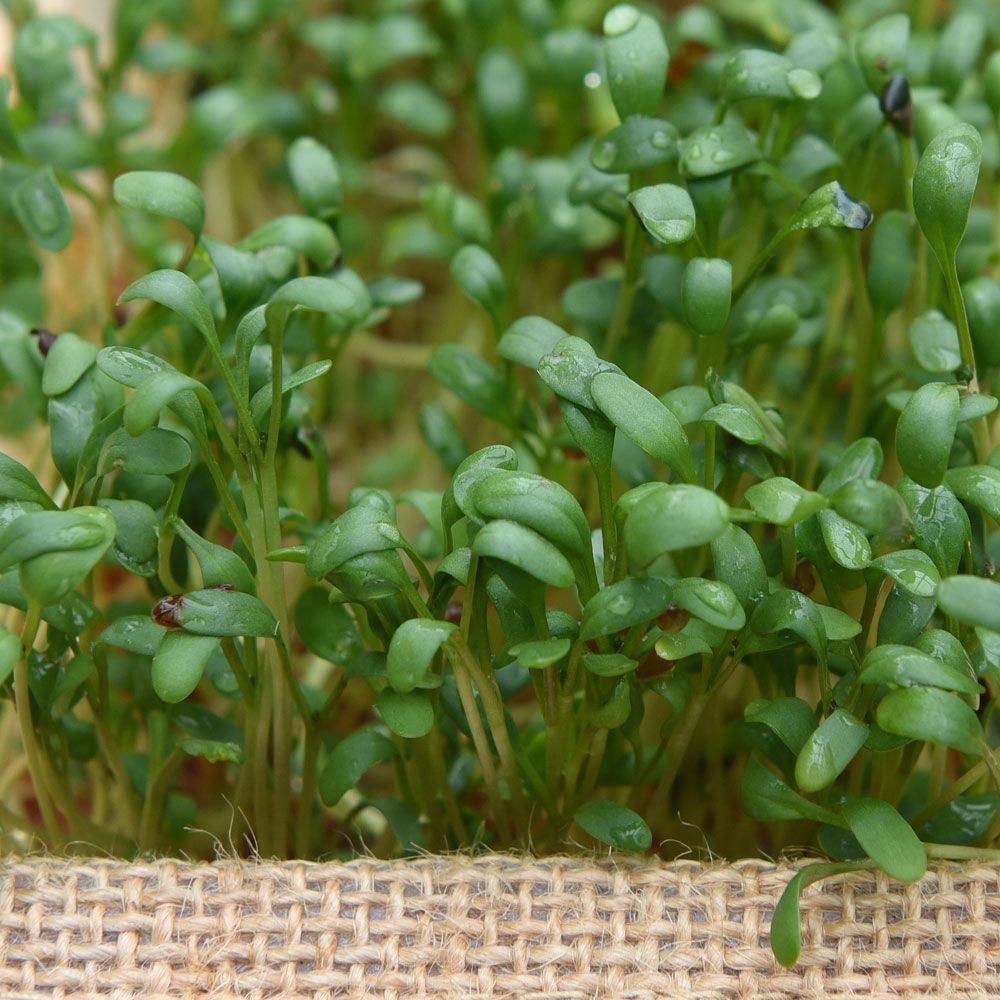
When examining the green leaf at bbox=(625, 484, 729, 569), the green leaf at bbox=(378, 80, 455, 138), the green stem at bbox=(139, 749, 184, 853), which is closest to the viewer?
the green leaf at bbox=(625, 484, 729, 569)

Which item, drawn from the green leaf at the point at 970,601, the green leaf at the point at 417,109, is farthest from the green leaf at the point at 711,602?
the green leaf at the point at 417,109

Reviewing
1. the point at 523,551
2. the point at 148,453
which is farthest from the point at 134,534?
the point at 523,551

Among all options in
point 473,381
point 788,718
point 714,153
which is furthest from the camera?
point 473,381

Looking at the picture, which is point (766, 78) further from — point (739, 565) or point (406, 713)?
point (406, 713)

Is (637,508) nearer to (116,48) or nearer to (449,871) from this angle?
(449,871)

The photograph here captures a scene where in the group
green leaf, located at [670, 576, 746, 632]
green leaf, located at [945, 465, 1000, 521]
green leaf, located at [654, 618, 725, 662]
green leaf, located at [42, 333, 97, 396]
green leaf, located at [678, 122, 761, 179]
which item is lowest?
green leaf, located at [654, 618, 725, 662]

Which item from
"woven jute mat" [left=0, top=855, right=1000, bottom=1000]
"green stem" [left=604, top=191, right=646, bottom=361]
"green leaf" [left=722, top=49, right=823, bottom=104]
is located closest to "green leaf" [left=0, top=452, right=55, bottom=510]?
"woven jute mat" [left=0, top=855, right=1000, bottom=1000]

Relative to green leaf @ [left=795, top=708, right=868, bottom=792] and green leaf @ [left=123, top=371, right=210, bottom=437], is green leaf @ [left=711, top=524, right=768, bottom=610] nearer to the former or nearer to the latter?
green leaf @ [left=795, top=708, right=868, bottom=792]
